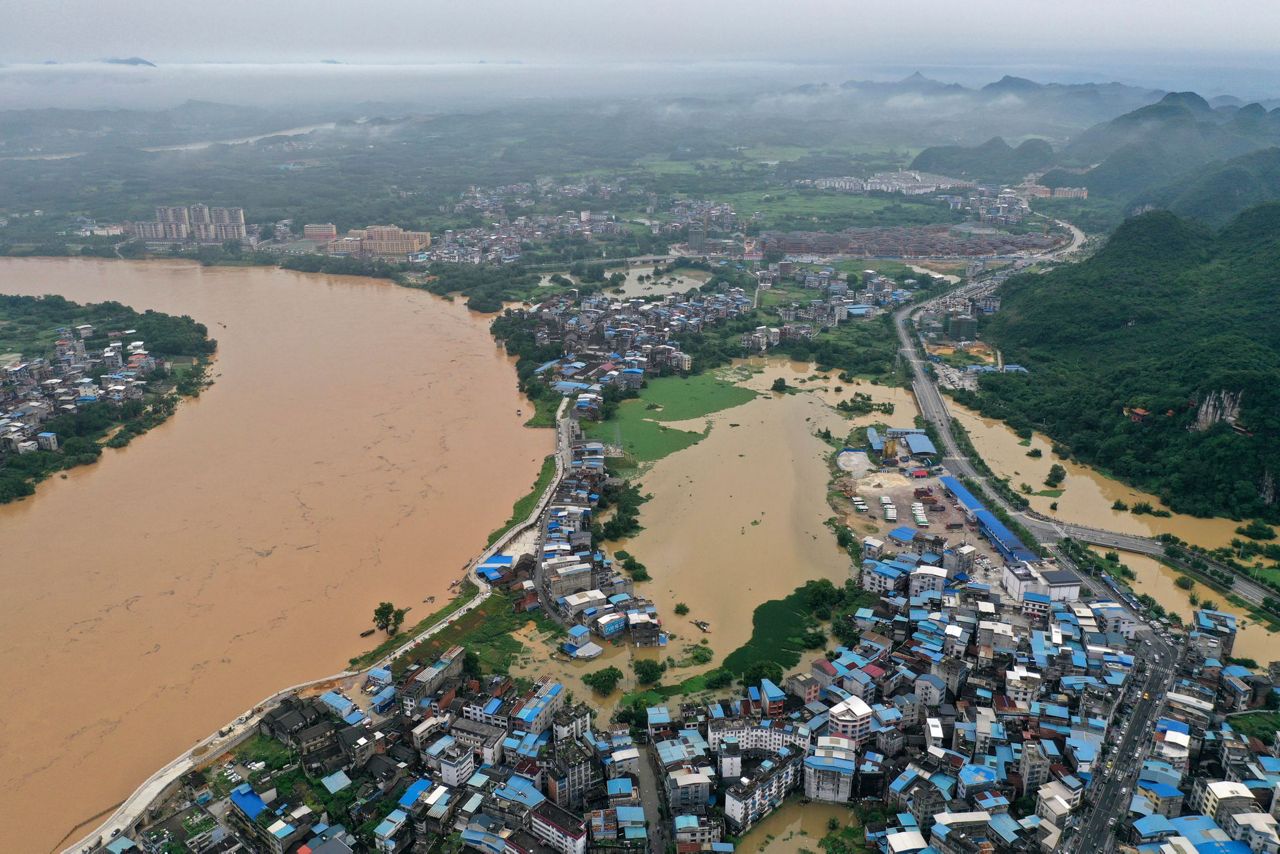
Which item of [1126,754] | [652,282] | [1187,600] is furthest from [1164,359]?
[652,282]

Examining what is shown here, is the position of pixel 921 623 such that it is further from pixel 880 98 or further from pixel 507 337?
pixel 880 98

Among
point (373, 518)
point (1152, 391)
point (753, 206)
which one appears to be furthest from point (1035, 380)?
point (753, 206)

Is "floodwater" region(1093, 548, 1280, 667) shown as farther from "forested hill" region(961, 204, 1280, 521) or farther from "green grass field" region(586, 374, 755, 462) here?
"green grass field" region(586, 374, 755, 462)

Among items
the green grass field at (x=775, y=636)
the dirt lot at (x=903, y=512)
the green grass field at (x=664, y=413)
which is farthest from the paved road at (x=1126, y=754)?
the green grass field at (x=664, y=413)

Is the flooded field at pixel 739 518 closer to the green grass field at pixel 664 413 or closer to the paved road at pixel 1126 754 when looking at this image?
the green grass field at pixel 664 413

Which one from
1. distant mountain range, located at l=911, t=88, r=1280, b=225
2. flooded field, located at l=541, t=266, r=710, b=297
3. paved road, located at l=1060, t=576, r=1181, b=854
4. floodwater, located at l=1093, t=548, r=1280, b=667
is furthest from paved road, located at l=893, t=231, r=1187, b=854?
distant mountain range, located at l=911, t=88, r=1280, b=225

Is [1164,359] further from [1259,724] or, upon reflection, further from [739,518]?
[1259,724]

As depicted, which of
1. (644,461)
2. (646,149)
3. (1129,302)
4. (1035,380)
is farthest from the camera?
(646,149)
